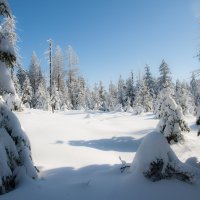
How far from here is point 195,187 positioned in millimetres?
7496

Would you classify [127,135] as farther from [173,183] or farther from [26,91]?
[26,91]

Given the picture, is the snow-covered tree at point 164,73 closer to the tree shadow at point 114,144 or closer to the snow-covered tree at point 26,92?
the snow-covered tree at point 26,92

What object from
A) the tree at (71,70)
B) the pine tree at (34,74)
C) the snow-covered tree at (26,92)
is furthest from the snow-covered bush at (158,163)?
the pine tree at (34,74)

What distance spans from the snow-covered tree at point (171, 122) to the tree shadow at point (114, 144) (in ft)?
7.01

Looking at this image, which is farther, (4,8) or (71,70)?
(71,70)

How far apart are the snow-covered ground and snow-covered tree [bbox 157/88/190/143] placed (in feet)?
2.25

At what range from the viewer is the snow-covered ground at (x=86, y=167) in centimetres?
732

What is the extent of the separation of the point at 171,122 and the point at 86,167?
687cm

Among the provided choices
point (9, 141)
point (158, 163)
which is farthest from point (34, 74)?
point (158, 163)

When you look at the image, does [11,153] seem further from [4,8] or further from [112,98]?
[112,98]

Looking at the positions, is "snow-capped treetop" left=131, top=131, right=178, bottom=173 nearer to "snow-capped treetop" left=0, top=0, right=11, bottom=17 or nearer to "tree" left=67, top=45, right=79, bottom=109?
"snow-capped treetop" left=0, top=0, right=11, bottom=17

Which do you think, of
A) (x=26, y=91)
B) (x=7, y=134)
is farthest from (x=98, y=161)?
(x=26, y=91)

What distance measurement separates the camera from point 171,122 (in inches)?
626

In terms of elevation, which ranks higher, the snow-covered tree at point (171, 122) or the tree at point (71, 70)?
the tree at point (71, 70)
